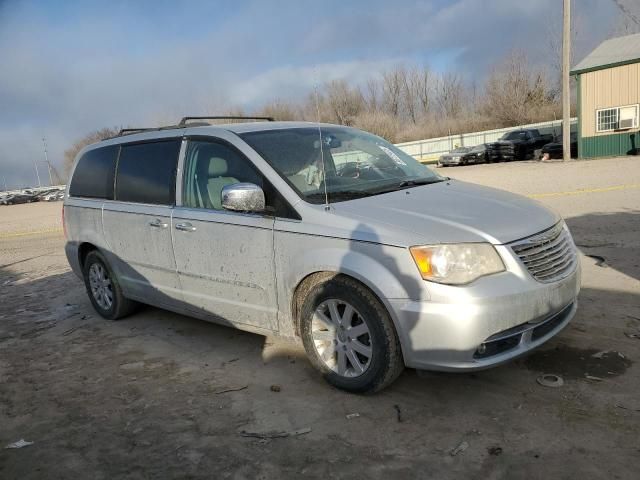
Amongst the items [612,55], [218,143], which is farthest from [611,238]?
[612,55]

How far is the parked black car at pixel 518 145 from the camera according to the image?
1275 inches

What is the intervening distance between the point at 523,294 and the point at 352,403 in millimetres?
1293

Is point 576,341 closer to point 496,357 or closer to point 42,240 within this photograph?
point 496,357

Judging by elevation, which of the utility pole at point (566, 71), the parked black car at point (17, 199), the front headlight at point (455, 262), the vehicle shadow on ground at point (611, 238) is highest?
the utility pole at point (566, 71)

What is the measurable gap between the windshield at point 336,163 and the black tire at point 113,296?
238 centimetres

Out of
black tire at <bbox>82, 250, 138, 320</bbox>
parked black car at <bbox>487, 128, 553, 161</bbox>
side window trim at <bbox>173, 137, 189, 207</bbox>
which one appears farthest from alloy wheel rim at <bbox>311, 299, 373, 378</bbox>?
parked black car at <bbox>487, 128, 553, 161</bbox>

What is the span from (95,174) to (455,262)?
166 inches

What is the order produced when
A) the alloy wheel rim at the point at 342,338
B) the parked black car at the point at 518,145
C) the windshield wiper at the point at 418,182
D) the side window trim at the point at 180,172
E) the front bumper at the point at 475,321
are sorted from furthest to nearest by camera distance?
the parked black car at the point at 518,145
the side window trim at the point at 180,172
the windshield wiper at the point at 418,182
the alloy wheel rim at the point at 342,338
the front bumper at the point at 475,321

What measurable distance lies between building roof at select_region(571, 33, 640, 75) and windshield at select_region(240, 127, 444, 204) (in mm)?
23868

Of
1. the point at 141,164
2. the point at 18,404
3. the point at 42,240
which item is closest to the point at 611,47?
the point at 42,240

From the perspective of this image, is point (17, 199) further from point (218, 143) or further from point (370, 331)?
point (370, 331)

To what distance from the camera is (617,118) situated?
982 inches

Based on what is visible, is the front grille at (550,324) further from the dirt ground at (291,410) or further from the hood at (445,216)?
the hood at (445,216)

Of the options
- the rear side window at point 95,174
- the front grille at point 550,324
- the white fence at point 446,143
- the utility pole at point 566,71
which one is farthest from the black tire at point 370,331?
the white fence at point 446,143
